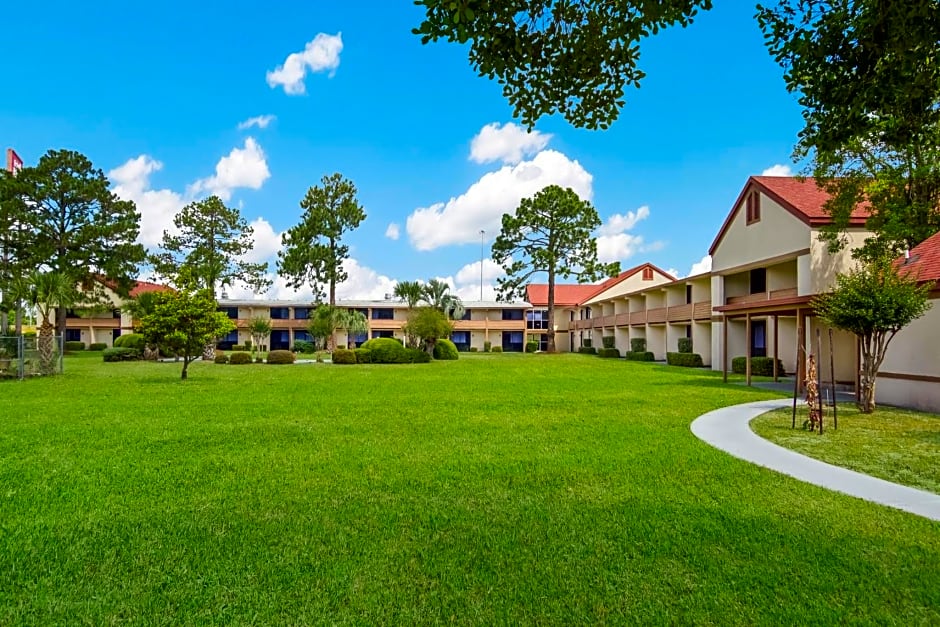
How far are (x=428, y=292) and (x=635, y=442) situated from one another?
35.6 m

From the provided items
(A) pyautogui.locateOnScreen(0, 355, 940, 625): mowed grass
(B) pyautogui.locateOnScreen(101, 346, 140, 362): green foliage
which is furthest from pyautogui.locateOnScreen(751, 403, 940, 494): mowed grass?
(B) pyautogui.locateOnScreen(101, 346, 140, 362): green foliage

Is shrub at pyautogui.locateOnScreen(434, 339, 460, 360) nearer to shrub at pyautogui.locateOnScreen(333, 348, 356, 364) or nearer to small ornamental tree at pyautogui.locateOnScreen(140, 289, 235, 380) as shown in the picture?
shrub at pyautogui.locateOnScreen(333, 348, 356, 364)

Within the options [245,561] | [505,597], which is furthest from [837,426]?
[245,561]

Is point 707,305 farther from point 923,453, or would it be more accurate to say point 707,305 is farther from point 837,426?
point 923,453

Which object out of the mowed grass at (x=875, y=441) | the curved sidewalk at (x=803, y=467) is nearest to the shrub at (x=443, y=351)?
the mowed grass at (x=875, y=441)

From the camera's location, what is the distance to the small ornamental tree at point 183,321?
20.7 metres

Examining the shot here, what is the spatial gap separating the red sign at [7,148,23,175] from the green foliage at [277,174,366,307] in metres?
17.5

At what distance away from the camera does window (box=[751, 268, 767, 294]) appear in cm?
2769

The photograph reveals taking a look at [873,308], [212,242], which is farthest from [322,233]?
[873,308]

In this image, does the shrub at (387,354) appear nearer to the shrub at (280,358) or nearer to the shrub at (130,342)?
the shrub at (280,358)

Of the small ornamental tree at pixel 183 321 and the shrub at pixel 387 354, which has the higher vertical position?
the small ornamental tree at pixel 183 321

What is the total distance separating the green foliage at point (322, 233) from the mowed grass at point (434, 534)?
→ 35.3 metres

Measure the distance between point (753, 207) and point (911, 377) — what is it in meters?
14.1

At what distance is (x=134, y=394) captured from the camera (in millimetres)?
16125
